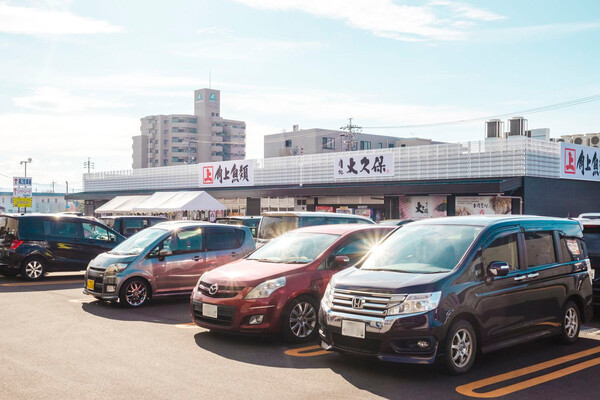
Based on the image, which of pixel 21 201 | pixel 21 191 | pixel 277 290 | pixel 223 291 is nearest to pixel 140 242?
pixel 223 291

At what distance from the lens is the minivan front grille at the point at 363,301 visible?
6676 mm

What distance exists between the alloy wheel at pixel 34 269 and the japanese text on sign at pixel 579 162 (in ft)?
73.7

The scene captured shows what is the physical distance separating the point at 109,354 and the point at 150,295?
4288 mm

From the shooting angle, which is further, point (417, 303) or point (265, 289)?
point (265, 289)

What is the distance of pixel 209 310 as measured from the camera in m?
8.64

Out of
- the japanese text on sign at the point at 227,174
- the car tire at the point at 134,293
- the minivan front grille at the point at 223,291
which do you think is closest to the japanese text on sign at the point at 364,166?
the japanese text on sign at the point at 227,174

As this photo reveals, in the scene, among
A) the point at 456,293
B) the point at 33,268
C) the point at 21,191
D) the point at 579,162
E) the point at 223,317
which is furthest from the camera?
the point at 21,191

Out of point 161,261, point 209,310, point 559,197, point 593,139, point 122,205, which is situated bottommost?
point 209,310

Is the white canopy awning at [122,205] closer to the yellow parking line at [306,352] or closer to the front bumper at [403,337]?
the yellow parking line at [306,352]

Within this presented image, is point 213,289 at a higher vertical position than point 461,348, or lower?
higher

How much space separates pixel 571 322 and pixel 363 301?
364 centimetres

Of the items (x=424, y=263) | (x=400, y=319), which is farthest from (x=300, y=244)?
(x=400, y=319)

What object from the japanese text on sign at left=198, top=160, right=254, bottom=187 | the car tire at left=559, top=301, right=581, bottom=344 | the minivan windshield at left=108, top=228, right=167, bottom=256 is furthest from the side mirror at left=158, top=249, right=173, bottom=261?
the japanese text on sign at left=198, top=160, right=254, bottom=187

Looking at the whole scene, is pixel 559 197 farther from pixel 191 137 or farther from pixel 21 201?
pixel 191 137
